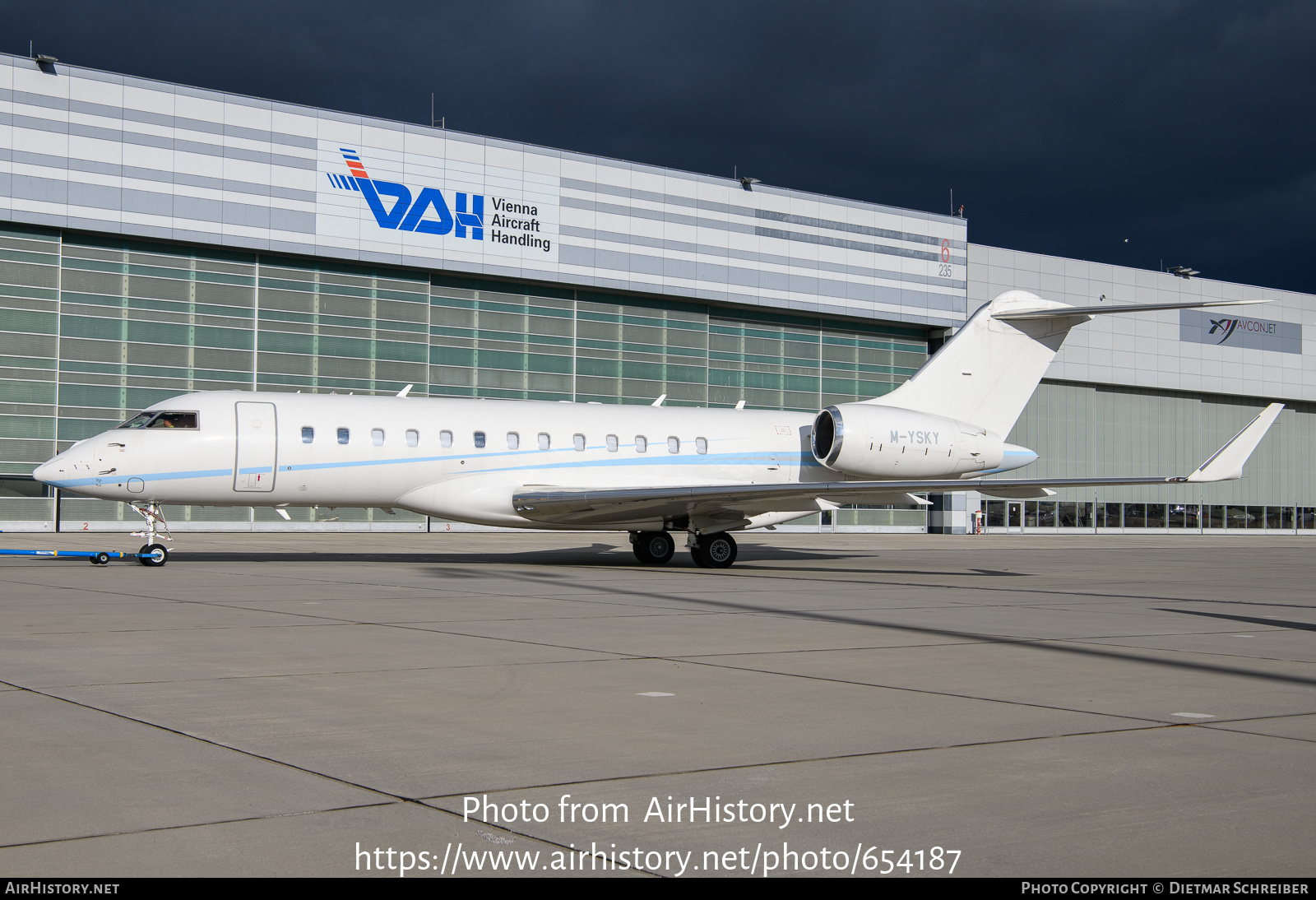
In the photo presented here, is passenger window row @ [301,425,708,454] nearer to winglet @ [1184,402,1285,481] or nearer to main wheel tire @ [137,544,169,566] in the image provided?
main wheel tire @ [137,544,169,566]

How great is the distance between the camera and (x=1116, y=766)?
16.5ft

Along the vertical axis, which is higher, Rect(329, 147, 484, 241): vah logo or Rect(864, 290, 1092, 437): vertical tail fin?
Rect(329, 147, 484, 241): vah logo

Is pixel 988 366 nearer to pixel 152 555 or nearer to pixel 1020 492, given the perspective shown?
pixel 1020 492

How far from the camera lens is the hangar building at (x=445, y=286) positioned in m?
37.6

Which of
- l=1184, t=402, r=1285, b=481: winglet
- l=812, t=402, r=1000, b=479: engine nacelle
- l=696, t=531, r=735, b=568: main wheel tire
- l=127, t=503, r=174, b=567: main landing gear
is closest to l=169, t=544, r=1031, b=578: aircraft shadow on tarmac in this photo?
l=696, t=531, r=735, b=568: main wheel tire

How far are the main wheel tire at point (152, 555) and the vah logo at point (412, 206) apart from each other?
25216 millimetres

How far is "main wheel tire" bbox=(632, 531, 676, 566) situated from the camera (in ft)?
76.9

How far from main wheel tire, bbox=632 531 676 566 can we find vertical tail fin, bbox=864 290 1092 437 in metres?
5.90

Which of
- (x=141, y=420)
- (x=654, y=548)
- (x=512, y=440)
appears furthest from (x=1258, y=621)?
(x=141, y=420)

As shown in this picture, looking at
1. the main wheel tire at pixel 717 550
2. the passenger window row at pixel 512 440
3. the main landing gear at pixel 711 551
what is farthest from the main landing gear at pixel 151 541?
the main wheel tire at pixel 717 550

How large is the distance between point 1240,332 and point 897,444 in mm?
50029

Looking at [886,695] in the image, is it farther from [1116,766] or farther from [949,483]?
[949,483]

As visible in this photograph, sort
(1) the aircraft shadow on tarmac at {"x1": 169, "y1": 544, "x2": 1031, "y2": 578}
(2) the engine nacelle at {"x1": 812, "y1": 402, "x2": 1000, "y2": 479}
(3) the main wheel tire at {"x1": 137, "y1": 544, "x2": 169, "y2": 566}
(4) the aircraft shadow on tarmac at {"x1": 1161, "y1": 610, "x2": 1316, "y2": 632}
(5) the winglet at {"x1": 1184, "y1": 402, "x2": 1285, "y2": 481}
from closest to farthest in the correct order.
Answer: (4) the aircraft shadow on tarmac at {"x1": 1161, "y1": 610, "x2": 1316, "y2": 632}, (5) the winglet at {"x1": 1184, "y1": 402, "x2": 1285, "y2": 481}, (3) the main wheel tire at {"x1": 137, "y1": 544, "x2": 169, "y2": 566}, (1) the aircraft shadow on tarmac at {"x1": 169, "y1": 544, "x2": 1031, "y2": 578}, (2) the engine nacelle at {"x1": 812, "y1": 402, "x2": 1000, "y2": 479}

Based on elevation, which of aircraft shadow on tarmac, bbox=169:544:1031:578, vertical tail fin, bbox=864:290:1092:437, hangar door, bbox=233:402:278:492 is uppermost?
vertical tail fin, bbox=864:290:1092:437
